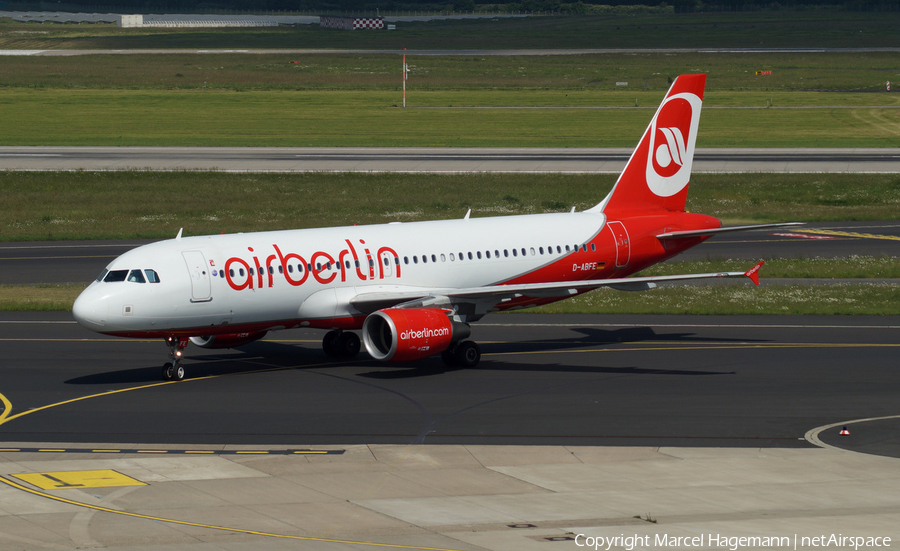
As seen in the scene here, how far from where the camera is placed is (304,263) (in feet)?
114

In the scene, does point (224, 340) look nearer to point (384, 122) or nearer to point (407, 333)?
point (407, 333)

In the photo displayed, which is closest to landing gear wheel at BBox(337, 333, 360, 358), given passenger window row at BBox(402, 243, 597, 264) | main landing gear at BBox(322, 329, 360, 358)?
main landing gear at BBox(322, 329, 360, 358)

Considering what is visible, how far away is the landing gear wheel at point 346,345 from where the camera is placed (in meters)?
37.6

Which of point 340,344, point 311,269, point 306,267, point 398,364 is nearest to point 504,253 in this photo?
point 398,364

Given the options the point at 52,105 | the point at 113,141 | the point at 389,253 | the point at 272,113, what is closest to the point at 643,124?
the point at 272,113

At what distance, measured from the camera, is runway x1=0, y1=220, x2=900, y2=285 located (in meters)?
55.3

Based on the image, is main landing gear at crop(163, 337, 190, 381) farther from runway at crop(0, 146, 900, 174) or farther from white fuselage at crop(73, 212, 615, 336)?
runway at crop(0, 146, 900, 174)

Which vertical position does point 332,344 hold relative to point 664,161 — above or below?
below

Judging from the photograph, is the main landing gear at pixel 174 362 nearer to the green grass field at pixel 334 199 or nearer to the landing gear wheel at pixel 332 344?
the landing gear wheel at pixel 332 344

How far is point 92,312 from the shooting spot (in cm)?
3178

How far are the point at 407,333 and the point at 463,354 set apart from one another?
133 inches

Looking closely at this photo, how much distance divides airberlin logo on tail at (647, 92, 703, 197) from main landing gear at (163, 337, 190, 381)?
18696mm

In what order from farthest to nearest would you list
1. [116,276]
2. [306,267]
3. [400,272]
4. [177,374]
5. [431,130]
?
[431,130], [400,272], [306,267], [177,374], [116,276]

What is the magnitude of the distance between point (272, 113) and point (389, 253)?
93835 millimetres
